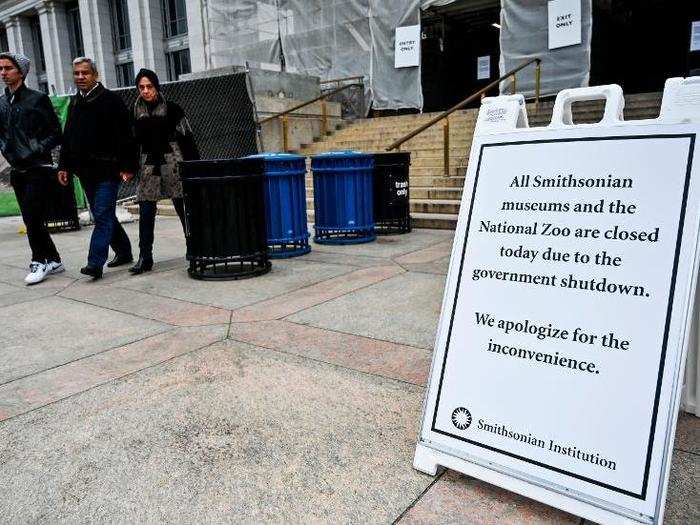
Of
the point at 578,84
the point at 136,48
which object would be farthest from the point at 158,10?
the point at 578,84

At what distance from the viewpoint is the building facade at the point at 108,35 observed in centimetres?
2842

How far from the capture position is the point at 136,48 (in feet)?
94.6

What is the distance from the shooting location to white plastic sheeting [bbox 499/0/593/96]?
543 inches

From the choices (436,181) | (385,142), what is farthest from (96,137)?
(385,142)

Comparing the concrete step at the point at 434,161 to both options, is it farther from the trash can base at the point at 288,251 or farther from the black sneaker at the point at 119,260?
the black sneaker at the point at 119,260

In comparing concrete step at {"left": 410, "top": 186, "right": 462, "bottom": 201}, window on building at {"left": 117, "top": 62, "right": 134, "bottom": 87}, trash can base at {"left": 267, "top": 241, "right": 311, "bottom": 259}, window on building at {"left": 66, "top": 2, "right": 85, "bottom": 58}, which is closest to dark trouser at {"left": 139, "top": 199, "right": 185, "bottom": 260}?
trash can base at {"left": 267, "top": 241, "right": 311, "bottom": 259}

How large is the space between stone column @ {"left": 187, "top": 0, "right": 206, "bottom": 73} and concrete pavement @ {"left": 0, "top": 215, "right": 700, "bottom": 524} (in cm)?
2121

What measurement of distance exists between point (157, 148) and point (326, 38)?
14791mm

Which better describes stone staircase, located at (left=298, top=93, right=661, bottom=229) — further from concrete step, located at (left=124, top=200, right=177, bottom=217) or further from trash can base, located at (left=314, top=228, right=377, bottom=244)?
concrete step, located at (left=124, top=200, right=177, bottom=217)

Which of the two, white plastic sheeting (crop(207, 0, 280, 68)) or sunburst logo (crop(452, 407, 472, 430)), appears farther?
white plastic sheeting (crop(207, 0, 280, 68))

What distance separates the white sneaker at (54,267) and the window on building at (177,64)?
2513 centimetres

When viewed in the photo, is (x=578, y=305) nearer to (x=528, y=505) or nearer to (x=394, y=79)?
(x=528, y=505)

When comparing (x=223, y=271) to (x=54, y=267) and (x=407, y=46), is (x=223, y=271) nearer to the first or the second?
(x=54, y=267)

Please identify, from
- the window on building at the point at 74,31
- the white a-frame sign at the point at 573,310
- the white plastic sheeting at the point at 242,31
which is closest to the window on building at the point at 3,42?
the window on building at the point at 74,31
